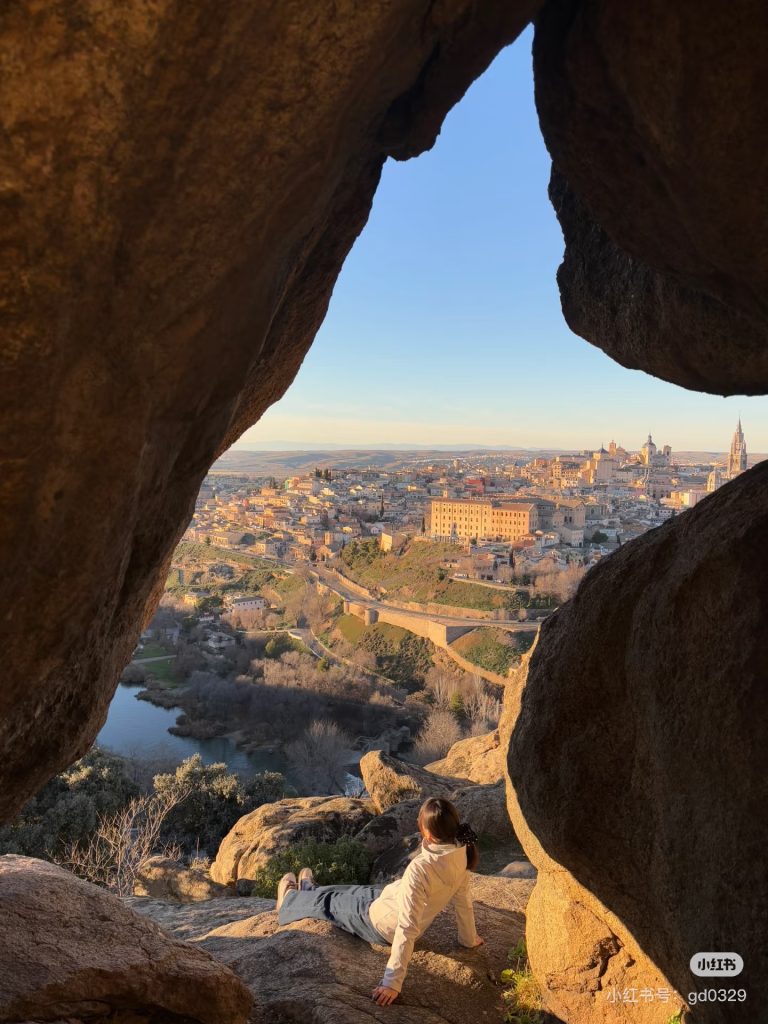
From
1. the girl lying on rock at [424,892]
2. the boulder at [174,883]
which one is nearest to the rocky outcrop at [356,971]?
the girl lying on rock at [424,892]

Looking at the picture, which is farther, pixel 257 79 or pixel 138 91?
pixel 257 79

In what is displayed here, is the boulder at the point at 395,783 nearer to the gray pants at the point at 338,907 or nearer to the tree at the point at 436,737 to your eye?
the gray pants at the point at 338,907

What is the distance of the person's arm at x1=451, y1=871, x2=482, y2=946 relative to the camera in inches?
163

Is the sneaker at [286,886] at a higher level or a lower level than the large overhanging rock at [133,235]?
lower

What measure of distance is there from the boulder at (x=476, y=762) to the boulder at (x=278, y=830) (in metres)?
2.99

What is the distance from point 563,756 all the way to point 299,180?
10.9 ft

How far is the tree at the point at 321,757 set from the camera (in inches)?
1032

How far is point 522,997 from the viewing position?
404cm

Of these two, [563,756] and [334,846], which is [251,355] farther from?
[334,846]

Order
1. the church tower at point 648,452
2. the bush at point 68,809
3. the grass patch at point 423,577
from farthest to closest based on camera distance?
the church tower at point 648,452
the grass patch at point 423,577
the bush at point 68,809

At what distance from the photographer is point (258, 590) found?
195 feet

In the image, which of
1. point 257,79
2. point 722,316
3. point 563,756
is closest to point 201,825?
point 563,756

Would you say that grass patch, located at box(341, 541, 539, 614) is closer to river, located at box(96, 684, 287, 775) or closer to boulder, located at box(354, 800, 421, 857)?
river, located at box(96, 684, 287, 775)

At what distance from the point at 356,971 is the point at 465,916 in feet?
2.30
